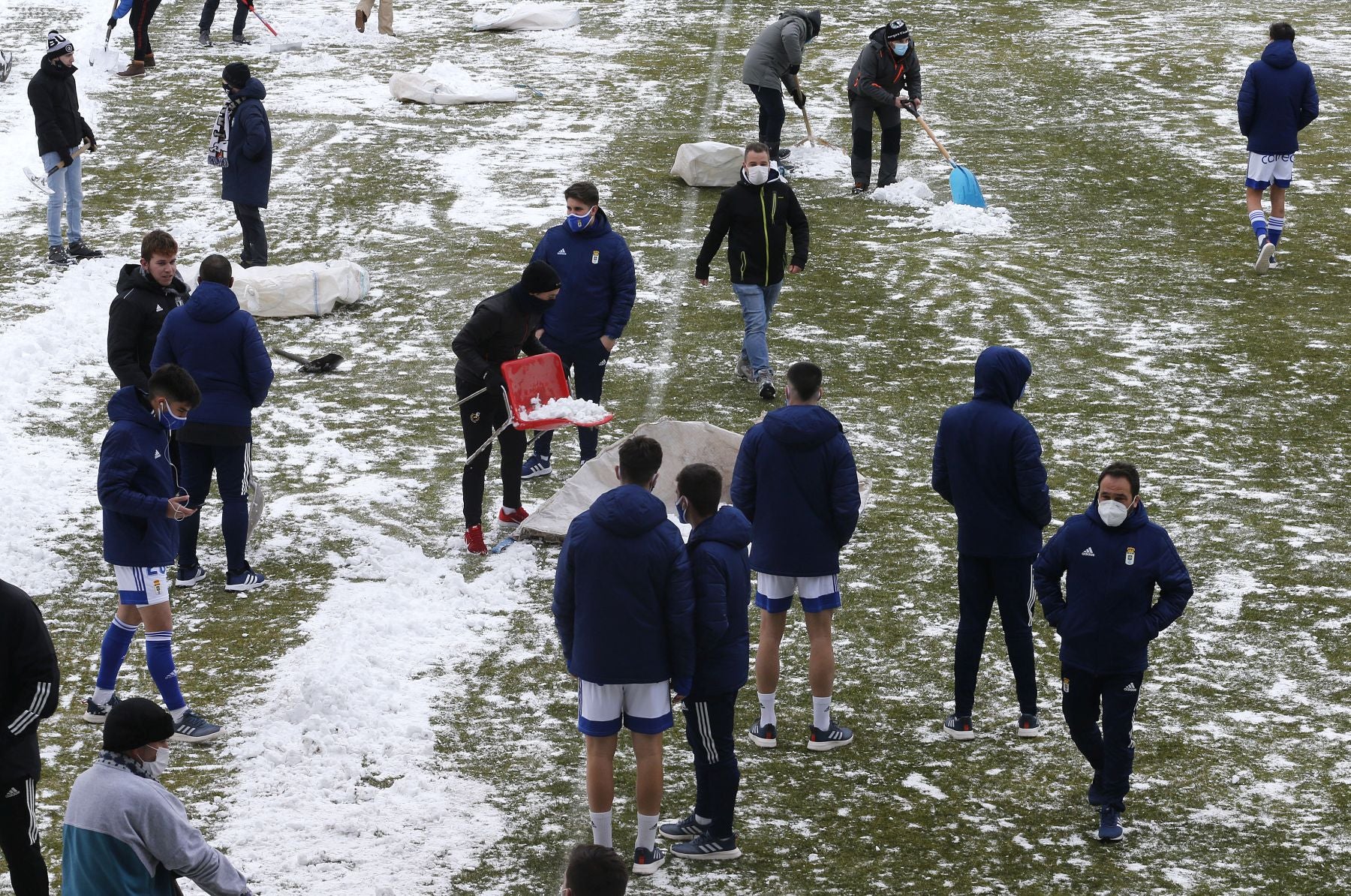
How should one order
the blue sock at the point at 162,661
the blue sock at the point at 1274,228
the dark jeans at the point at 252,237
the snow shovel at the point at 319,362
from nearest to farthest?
1. the blue sock at the point at 162,661
2. the snow shovel at the point at 319,362
3. the dark jeans at the point at 252,237
4. the blue sock at the point at 1274,228

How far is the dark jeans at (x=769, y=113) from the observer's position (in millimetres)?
15969

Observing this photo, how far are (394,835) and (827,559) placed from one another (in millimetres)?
2218

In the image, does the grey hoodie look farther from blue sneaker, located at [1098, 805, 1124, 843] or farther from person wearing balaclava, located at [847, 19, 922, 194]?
blue sneaker, located at [1098, 805, 1124, 843]

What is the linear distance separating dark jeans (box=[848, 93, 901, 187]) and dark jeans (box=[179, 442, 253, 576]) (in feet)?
30.5

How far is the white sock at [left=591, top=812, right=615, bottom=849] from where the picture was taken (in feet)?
18.7

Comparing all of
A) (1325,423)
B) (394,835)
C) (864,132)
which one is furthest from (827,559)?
(864,132)

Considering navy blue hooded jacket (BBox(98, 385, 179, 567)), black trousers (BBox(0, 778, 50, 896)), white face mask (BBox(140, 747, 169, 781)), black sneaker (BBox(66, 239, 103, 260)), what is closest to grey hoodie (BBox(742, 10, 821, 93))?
black sneaker (BBox(66, 239, 103, 260))

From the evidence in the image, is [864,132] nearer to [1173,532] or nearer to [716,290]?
[716,290]

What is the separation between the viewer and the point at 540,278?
28.4 ft

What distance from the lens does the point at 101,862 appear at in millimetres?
4332

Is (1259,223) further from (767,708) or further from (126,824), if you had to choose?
(126,824)

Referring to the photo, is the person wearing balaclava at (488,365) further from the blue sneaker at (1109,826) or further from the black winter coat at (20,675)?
the blue sneaker at (1109,826)

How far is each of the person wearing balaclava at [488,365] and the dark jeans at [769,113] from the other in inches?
304

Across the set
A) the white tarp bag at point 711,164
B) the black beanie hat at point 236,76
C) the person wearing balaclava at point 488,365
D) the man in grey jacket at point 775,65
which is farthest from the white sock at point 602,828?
the man in grey jacket at point 775,65
